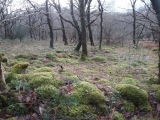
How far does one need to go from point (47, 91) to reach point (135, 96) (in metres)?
2.30

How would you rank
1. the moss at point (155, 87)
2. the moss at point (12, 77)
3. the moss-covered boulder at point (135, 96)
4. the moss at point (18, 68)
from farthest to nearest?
the moss at point (155, 87)
the moss at point (18, 68)
the moss at point (12, 77)
the moss-covered boulder at point (135, 96)

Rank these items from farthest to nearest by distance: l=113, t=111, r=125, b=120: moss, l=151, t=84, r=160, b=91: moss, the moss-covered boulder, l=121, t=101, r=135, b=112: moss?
l=151, t=84, r=160, b=91: moss → the moss-covered boulder → l=121, t=101, r=135, b=112: moss → l=113, t=111, r=125, b=120: moss

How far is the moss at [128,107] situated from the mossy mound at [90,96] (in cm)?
55

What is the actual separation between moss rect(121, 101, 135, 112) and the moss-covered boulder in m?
0.17

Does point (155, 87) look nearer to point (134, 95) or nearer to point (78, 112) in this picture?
point (134, 95)

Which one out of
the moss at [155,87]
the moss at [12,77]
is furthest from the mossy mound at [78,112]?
the moss at [155,87]

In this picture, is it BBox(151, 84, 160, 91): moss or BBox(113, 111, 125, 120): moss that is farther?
BBox(151, 84, 160, 91): moss

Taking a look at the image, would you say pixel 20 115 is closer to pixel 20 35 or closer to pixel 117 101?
Answer: pixel 117 101

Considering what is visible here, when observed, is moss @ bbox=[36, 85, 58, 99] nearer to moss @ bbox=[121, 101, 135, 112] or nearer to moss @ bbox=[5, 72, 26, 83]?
moss @ bbox=[5, 72, 26, 83]

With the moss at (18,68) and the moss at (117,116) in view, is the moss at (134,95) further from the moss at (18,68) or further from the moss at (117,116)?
the moss at (18,68)

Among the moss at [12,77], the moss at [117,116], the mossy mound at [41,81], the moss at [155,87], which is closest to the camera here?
the moss at [117,116]

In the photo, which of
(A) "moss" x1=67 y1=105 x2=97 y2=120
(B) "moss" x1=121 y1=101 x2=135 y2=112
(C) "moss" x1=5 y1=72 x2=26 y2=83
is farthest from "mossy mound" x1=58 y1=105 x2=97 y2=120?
(C) "moss" x1=5 y1=72 x2=26 y2=83

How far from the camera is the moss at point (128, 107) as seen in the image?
5.26 meters

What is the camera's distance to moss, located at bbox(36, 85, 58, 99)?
16.1ft
